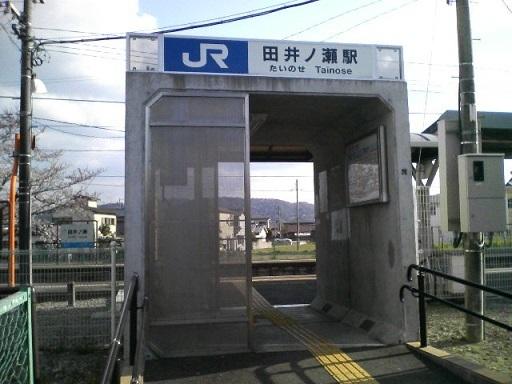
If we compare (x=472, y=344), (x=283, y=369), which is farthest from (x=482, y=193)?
(x=283, y=369)

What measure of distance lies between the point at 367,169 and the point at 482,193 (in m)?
1.81

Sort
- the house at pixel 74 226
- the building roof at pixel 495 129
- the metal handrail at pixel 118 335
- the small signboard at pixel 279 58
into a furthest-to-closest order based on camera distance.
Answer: the house at pixel 74 226, the building roof at pixel 495 129, the small signboard at pixel 279 58, the metal handrail at pixel 118 335

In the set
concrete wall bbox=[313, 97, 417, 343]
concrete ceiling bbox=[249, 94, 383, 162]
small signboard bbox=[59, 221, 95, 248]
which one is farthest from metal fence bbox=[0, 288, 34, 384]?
small signboard bbox=[59, 221, 95, 248]

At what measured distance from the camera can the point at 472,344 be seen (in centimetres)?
706

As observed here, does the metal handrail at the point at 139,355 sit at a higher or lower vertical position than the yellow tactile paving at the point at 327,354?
higher

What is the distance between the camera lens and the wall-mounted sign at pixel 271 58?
22.8 feet

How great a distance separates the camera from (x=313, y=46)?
24.0 ft

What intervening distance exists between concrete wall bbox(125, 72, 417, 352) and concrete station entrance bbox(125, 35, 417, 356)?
1 cm

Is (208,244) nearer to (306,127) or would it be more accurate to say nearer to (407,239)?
(407,239)

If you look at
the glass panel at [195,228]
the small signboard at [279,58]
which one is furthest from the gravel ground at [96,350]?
the small signboard at [279,58]

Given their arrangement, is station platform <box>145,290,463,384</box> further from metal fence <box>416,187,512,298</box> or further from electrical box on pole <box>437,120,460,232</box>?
metal fence <box>416,187,512,298</box>

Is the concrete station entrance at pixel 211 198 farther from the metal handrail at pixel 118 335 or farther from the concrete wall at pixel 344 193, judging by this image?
the metal handrail at pixel 118 335

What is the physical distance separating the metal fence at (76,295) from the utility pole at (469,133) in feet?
16.2

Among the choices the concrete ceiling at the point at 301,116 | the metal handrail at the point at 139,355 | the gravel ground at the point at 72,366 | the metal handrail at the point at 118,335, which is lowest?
the gravel ground at the point at 72,366
